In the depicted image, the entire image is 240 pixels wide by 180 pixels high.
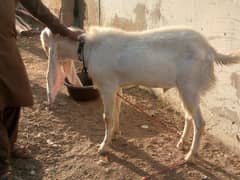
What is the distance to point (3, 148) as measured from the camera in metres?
4.47

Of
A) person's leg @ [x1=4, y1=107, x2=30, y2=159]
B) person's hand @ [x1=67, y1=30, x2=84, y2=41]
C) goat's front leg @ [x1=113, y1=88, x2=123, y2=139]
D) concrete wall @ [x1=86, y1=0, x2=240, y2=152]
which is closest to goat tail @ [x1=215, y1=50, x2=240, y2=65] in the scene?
concrete wall @ [x1=86, y1=0, x2=240, y2=152]

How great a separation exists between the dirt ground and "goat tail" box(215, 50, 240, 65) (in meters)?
1.07

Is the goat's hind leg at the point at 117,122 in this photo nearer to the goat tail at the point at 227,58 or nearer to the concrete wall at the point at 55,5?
the goat tail at the point at 227,58

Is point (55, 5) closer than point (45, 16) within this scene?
No

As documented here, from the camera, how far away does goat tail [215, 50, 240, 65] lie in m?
4.65

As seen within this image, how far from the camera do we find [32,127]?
556 centimetres

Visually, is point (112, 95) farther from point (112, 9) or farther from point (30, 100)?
point (112, 9)

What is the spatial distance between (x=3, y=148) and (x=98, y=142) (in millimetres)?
1208

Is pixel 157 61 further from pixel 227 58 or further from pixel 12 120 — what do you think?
pixel 12 120

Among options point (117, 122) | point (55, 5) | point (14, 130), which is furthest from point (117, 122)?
point (55, 5)

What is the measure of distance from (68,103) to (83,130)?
762mm

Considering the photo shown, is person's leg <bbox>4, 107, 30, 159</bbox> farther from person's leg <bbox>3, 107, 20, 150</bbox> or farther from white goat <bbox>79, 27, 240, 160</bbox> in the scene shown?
white goat <bbox>79, 27, 240, 160</bbox>

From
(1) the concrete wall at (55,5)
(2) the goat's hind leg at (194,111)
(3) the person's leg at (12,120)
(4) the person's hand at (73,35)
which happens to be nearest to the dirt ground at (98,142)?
(2) the goat's hind leg at (194,111)

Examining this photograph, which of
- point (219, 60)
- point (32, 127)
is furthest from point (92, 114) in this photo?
point (219, 60)
